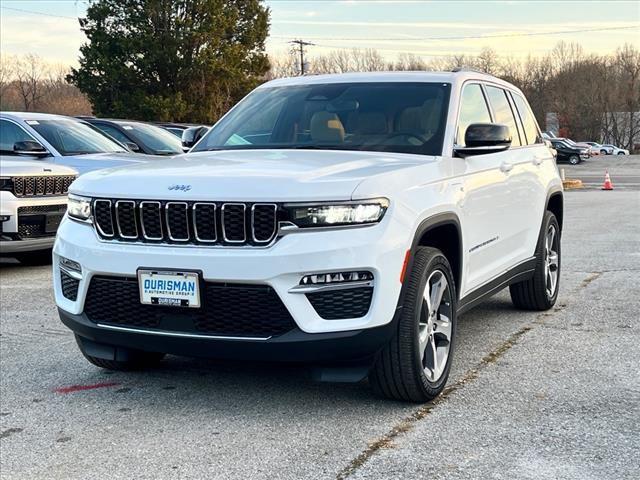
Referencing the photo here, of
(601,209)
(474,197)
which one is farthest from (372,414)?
(601,209)

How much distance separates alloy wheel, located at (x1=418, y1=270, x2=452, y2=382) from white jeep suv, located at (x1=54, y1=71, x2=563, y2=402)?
0.01 m

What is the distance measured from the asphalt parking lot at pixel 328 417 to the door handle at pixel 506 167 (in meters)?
1.17

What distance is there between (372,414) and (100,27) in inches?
1629

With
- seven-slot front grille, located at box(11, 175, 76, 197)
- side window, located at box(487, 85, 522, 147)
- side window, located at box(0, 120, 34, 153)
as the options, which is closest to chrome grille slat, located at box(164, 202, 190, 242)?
side window, located at box(487, 85, 522, 147)

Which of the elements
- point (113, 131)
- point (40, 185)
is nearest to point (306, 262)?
point (40, 185)

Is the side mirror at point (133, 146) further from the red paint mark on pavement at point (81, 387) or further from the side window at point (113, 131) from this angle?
the red paint mark on pavement at point (81, 387)

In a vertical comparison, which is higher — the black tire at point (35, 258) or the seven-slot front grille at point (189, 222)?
the seven-slot front grille at point (189, 222)

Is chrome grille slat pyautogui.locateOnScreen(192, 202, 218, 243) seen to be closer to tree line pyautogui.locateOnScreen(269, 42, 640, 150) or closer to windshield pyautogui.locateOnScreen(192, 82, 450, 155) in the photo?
windshield pyautogui.locateOnScreen(192, 82, 450, 155)

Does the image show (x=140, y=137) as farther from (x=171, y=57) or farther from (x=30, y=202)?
(x=171, y=57)

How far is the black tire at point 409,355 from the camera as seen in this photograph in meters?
4.00

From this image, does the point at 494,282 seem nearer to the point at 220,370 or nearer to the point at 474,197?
the point at 474,197

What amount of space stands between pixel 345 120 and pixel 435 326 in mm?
1484

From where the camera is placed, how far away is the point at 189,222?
3902mm

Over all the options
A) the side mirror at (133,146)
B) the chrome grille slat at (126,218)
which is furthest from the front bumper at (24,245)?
the chrome grille slat at (126,218)
